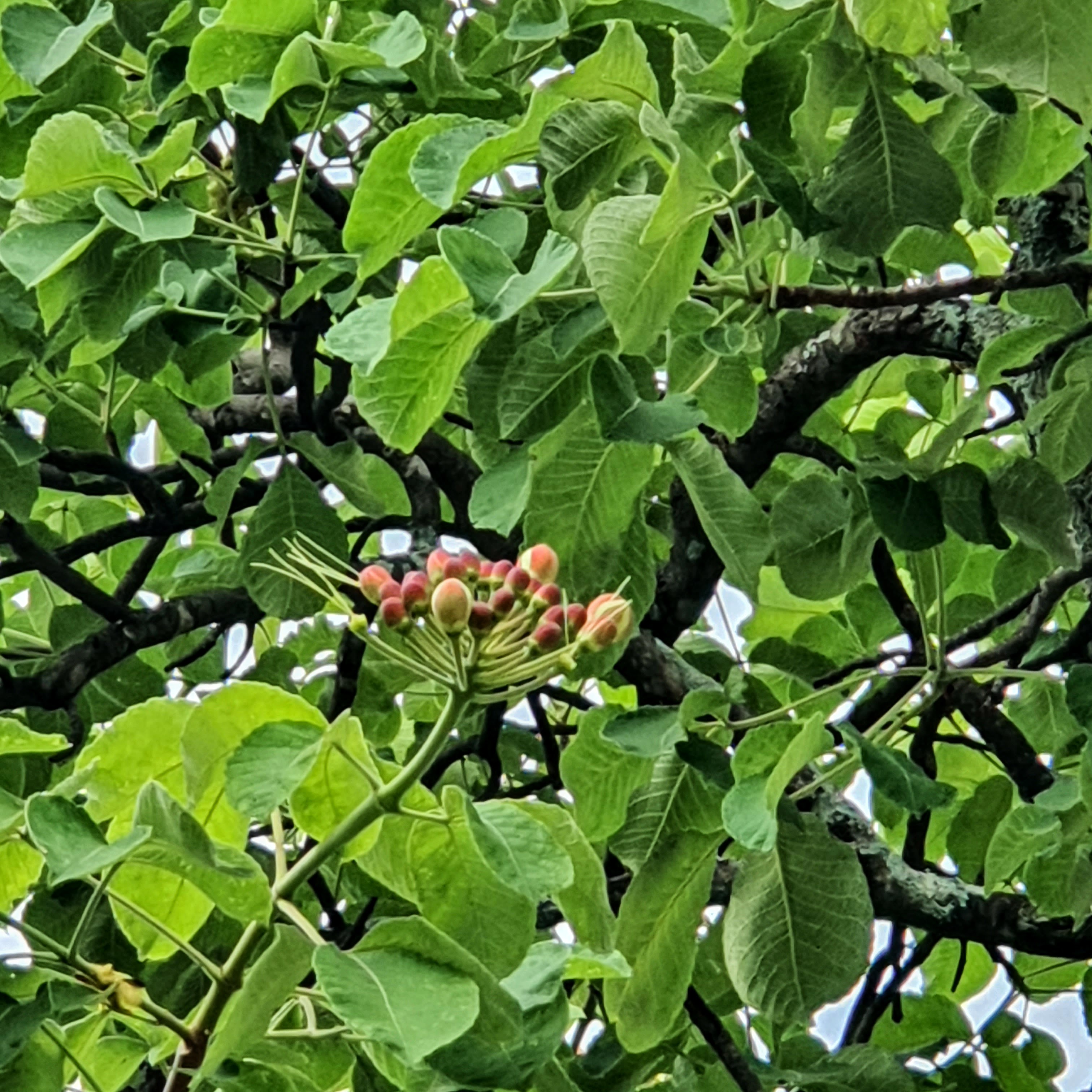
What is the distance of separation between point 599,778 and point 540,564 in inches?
17.0

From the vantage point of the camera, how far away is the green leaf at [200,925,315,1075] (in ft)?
2.43

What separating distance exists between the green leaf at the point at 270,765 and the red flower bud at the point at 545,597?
123mm

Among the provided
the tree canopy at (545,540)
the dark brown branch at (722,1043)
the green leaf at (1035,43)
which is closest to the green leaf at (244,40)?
the tree canopy at (545,540)

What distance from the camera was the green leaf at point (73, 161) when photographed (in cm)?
94

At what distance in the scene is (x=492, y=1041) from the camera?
77 centimetres

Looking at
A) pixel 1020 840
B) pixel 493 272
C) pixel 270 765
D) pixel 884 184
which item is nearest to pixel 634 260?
pixel 493 272

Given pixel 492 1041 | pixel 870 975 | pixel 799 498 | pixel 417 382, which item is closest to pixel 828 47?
pixel 417 382

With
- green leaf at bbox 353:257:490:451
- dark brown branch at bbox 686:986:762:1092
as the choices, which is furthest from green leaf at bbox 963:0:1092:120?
dark brown branch at bbox 686:986:762:1092

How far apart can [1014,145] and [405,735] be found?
0.83 m

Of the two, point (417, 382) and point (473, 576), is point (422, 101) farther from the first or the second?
point (473, 576)

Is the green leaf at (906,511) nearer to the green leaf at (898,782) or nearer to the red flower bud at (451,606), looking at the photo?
the green leaf at (898,782)

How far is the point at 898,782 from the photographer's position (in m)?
1.02

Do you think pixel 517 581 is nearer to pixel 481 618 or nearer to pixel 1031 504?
pixel 481 618

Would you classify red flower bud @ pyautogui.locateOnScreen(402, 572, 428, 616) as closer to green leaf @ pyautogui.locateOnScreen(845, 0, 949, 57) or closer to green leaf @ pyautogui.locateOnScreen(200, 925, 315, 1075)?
green leaf @ pyautogui.locateOnScreen(200, 925, 315, 1075)
